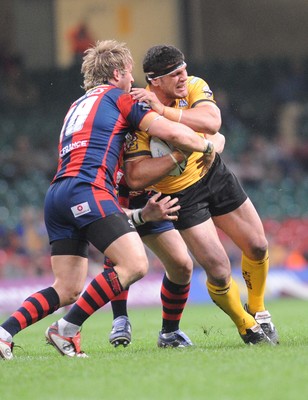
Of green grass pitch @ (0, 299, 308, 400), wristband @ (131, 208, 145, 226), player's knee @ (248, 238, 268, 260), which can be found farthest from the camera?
player's knee @ (248, 238, 268, 260)

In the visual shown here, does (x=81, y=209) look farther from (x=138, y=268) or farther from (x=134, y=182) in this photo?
(x=134, y=182)

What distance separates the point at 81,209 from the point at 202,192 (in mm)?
1107


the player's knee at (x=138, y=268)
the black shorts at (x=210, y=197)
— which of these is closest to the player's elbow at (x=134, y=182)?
the black shorts at (x=210, y=197)

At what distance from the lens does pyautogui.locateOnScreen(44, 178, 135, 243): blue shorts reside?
6152 millimetres

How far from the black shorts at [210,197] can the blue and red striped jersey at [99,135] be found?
2.16 feet

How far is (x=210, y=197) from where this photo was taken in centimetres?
697

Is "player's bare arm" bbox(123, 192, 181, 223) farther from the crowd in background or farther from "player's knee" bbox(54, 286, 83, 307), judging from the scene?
the crowd in background

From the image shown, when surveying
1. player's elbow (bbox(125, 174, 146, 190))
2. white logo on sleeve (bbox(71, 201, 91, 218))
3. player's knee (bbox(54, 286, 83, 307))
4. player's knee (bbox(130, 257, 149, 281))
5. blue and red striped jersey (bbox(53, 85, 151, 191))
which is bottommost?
player's knee (bbox(54, 286, 83, 307))

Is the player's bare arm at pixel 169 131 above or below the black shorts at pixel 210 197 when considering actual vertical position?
above

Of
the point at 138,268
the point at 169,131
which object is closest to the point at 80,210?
the point at 138,268

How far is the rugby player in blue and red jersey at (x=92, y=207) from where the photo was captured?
6145 mm

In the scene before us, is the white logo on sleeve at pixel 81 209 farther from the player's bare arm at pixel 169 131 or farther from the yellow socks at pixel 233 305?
the yellow socks at pixel 233 305

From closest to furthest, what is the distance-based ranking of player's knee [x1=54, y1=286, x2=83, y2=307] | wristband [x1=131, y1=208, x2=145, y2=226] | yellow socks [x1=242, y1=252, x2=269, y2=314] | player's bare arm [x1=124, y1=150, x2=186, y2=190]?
player's knee [x1=54, y1=286, x2=83, y2=307] → player's bare arm [x1=124, y1=150, x2=186, y2=190] → wristband [x1=131, y1=208, x2=145, y2=226] → yellow socks [x1=242, y1=252, x2=269, y2=314]

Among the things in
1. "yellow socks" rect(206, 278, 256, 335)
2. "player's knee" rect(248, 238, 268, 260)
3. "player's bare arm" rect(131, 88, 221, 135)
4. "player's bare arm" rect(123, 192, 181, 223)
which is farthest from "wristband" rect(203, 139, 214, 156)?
"yellow socks" rect(206, 278, 256, 335)
